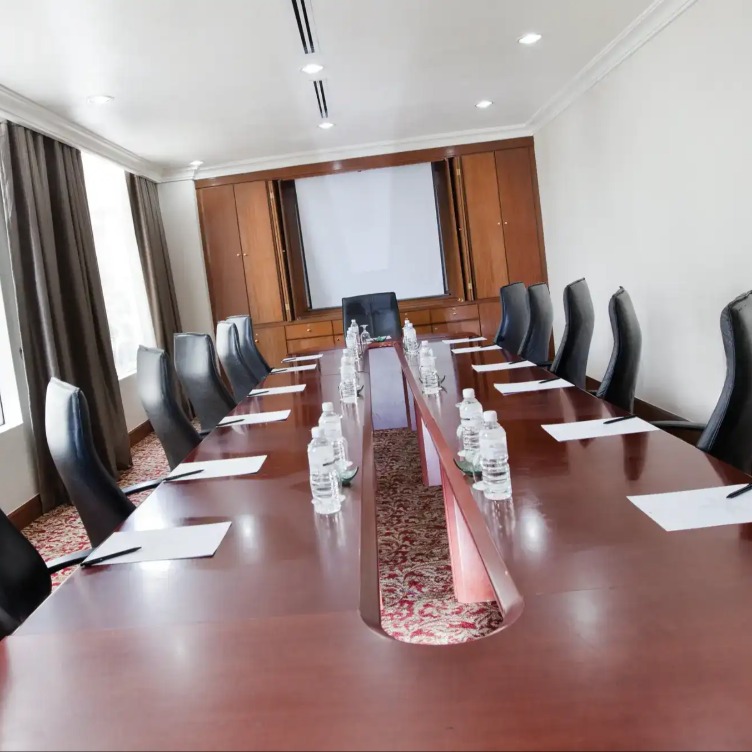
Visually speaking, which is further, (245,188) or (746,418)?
(245,188)

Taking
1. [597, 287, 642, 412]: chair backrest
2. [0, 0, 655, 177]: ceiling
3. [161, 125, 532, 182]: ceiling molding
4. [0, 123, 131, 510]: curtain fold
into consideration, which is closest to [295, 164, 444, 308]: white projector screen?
[161, 125, 532, 182]: ceiling molding

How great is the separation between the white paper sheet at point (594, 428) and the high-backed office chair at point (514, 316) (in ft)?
10.9

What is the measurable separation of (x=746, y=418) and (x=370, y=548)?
1.21 metres

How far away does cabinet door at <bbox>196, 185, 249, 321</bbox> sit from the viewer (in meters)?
8.46

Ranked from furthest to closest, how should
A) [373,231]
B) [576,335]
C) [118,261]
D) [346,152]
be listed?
[373,231] → [346,152] → [118,261] → [576,335]

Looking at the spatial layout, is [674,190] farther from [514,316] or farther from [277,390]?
[277,390]

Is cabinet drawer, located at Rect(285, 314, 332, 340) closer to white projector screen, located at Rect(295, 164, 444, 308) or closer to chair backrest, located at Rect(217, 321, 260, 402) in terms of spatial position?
white projector screen, located at Rect(295, 164, 444, 308)

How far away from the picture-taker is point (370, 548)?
164 cm

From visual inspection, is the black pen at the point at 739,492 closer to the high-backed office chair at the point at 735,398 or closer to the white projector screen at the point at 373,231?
the high-backed office chair at the point at 735,398

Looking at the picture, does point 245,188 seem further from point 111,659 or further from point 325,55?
point 111,659

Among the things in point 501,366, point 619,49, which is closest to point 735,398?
point 501,366

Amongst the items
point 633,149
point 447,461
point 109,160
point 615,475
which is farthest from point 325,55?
point 615,475

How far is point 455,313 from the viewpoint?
8.56 metres

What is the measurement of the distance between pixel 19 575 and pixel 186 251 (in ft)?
23.1
